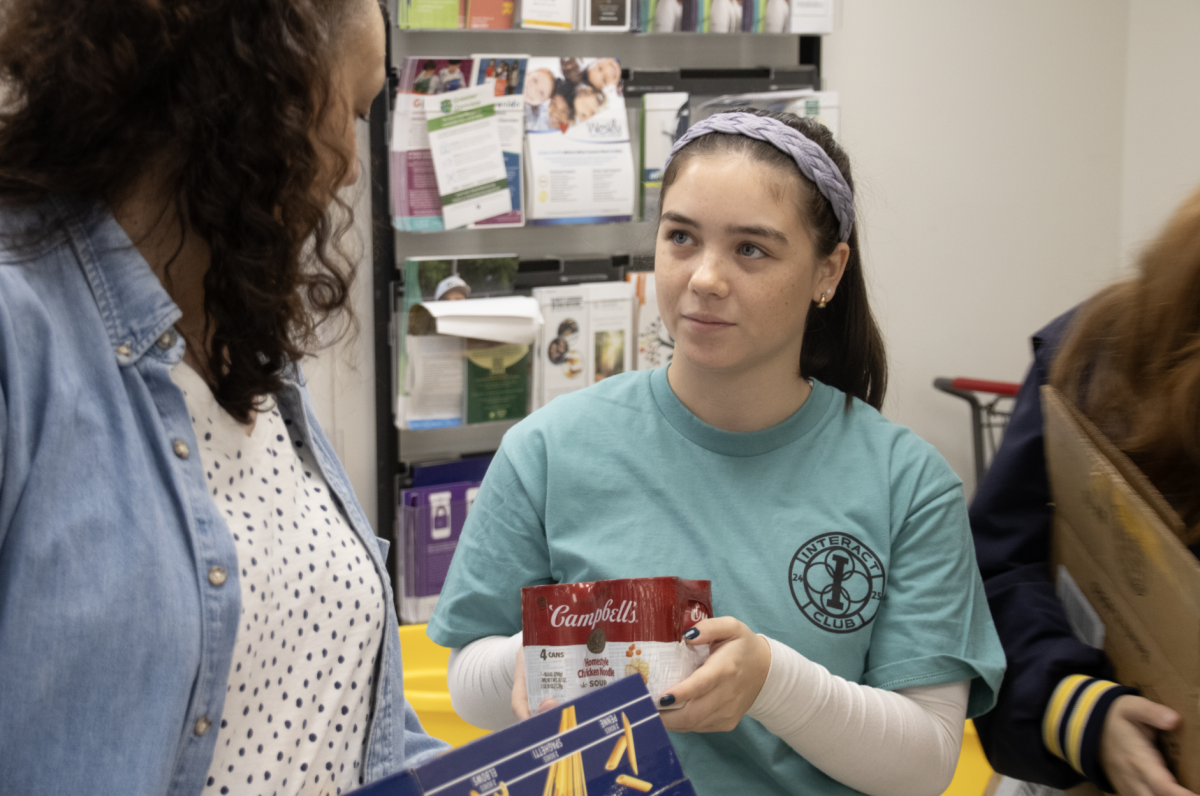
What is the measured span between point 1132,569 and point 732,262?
21.8 inches

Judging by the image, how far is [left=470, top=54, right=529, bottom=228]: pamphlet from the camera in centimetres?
243

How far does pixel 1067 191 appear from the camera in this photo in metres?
3.30

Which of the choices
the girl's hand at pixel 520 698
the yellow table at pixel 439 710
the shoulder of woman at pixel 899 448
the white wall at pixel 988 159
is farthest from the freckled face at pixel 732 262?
the white wall at pixel 988 159

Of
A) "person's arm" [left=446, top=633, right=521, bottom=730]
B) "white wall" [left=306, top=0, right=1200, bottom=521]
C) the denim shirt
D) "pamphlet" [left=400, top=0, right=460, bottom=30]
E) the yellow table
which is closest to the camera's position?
the denim shirt

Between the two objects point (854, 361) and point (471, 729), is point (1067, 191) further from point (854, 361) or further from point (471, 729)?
point (471, 729)

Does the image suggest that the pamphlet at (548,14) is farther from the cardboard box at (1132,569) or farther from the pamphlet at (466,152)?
the cardboard box at (1132,569)

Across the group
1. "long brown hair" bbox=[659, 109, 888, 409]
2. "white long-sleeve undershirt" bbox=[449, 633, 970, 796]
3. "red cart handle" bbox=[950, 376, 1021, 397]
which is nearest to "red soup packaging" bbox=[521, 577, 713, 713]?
"white long-sleeve undershirt" bbox=[449, 633, 970, 796]

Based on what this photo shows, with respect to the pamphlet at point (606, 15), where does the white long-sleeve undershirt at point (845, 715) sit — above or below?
below

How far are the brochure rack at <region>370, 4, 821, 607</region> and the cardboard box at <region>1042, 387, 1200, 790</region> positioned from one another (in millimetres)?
1629

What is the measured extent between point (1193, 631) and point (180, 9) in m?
0.94

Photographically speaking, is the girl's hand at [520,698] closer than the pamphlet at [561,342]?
Yes

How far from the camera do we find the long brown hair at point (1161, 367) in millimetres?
1043

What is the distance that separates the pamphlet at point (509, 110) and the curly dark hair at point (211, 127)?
1673mm

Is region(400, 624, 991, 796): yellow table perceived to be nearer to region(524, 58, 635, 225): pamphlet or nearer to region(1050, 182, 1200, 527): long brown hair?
region(1050, 182, 1200, 527): long brown hair
